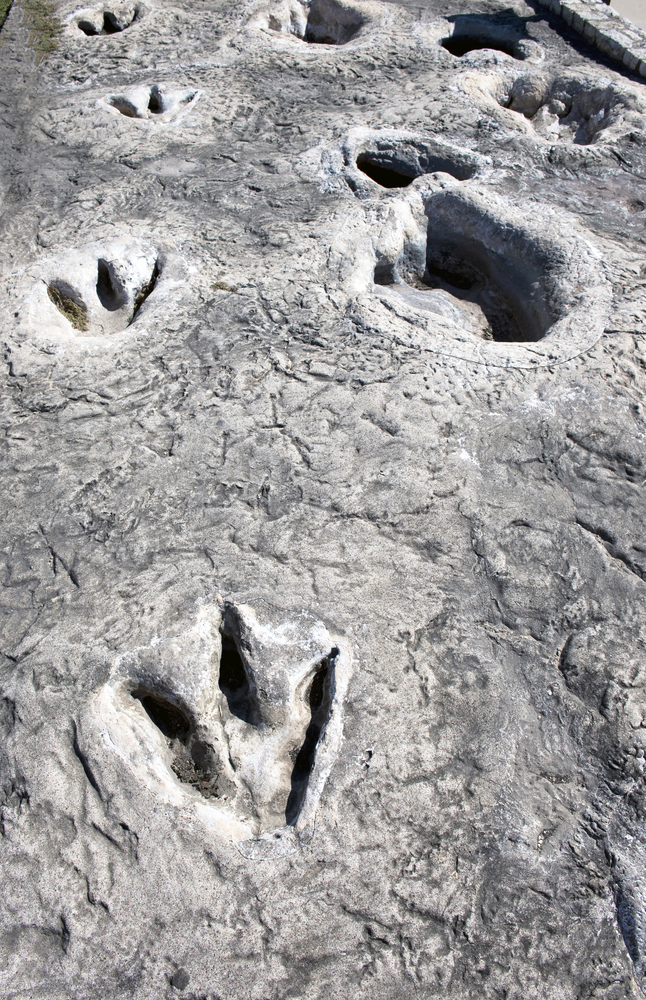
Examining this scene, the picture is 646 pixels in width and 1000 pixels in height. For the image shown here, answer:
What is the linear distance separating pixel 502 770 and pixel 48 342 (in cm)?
214

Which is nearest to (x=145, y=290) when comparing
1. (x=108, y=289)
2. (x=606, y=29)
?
(x=108, y=289)

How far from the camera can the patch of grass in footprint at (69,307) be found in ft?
9.20

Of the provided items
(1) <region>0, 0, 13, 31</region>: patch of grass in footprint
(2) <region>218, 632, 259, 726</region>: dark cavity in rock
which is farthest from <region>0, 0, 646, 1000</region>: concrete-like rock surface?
(1) <region>0, 0, 13, 31</region>: patch of grass in footprint

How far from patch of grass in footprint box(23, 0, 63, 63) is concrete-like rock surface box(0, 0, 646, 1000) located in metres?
1.27

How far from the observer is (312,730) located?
1737mm

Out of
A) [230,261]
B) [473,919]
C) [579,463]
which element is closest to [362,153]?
[230,261]

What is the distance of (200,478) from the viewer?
7.11 ft

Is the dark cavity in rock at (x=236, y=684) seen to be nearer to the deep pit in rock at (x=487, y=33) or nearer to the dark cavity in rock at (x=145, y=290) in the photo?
the dark cavity in rock at (x=145, y=290)

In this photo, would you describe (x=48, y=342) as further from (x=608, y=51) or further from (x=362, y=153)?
(x=608, y=51)

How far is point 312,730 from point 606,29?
472 cm

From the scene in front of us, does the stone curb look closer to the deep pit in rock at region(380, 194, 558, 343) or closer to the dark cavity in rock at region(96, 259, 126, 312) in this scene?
the deep pit in rock at region(380, 194, 558, 343)

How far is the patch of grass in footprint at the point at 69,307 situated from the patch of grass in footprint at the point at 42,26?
2.43m

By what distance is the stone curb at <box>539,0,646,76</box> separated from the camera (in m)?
4.08

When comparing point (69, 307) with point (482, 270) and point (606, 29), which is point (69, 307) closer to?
point (482, 270)
